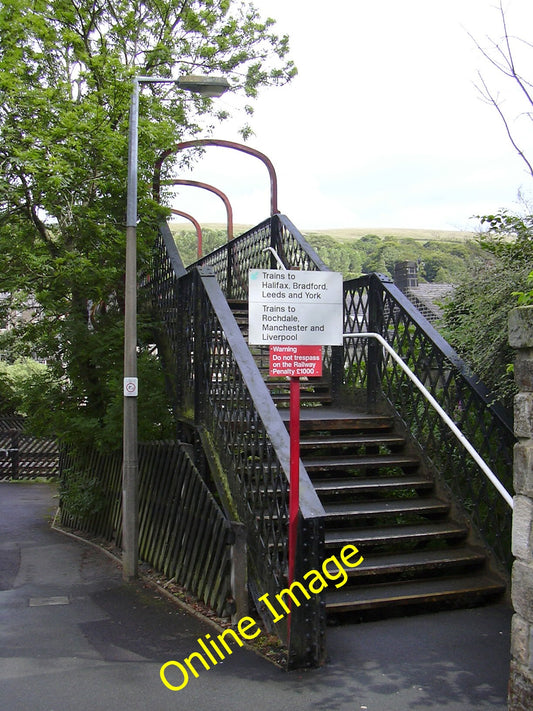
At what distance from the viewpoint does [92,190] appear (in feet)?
34.6

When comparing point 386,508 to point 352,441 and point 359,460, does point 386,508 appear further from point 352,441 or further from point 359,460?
point 352,441

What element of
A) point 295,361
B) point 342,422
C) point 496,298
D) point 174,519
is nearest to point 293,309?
point 295,361

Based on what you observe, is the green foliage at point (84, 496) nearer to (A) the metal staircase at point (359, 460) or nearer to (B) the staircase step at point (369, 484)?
(A) the metal staircase at point (359, 460)

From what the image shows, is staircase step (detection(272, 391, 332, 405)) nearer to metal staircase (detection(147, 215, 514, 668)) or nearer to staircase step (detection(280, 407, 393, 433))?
metal staircase (detection(147, 215, 514, 668))

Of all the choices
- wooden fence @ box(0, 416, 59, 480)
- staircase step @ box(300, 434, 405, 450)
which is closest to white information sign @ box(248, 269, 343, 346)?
staircase step @ box(300, 434, 405, 450)

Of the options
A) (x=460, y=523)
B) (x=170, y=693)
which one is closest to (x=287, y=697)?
(x=170, y=693)

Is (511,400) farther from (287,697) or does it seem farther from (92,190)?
(92,190)

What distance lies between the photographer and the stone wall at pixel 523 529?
3.89m

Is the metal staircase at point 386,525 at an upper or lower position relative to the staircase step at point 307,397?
lower

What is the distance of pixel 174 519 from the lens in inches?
314

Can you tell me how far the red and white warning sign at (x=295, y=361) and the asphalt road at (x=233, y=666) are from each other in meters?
2.03

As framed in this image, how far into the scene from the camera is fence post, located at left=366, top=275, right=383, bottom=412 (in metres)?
7.96

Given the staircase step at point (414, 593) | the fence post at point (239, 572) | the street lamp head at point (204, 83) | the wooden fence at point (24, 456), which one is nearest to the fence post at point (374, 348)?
the staircase step at point (414, 593)

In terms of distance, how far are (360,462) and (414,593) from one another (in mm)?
1536
